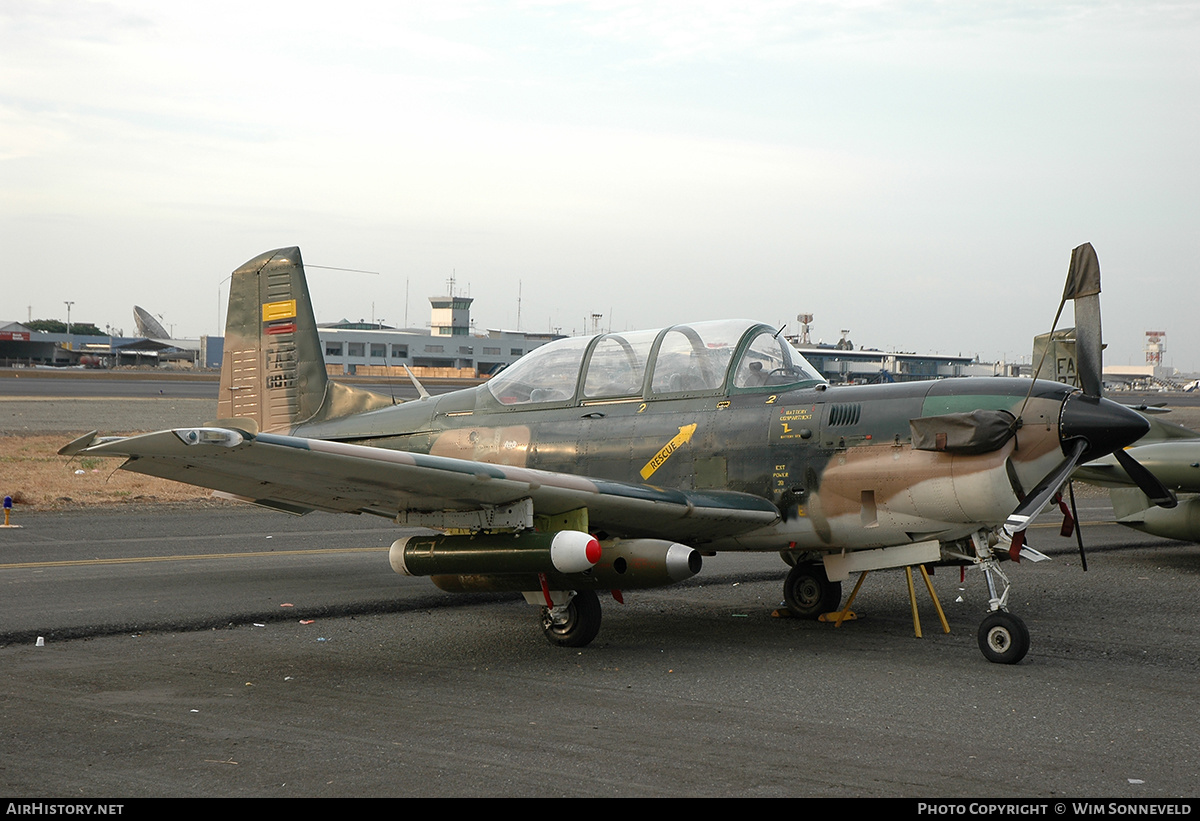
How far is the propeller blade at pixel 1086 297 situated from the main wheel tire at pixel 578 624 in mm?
4082

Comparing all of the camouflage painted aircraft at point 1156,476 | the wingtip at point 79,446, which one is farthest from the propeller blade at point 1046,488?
the wingtip at point 79,446

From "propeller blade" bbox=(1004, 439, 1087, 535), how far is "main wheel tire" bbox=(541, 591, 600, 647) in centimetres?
308

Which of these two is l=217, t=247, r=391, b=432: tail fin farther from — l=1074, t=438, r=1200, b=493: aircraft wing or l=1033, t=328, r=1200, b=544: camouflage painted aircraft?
l=1074, t=438, r=1200, b=493: aircraft wing

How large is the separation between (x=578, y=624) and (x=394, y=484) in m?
2.00

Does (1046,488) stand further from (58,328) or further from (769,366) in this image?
(58,328)

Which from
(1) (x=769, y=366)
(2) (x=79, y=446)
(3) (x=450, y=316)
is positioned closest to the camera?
(2) (x=79, y=446)

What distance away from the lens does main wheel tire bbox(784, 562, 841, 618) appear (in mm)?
9078

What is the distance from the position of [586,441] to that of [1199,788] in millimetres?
5297

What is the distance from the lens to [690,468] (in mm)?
8484

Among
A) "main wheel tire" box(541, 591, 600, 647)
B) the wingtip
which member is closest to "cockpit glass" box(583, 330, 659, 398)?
"main wheel tire" box(541, 591, 600, 647)

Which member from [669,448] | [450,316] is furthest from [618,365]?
[450,316]

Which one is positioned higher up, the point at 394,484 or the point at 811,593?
the point at 394,484
